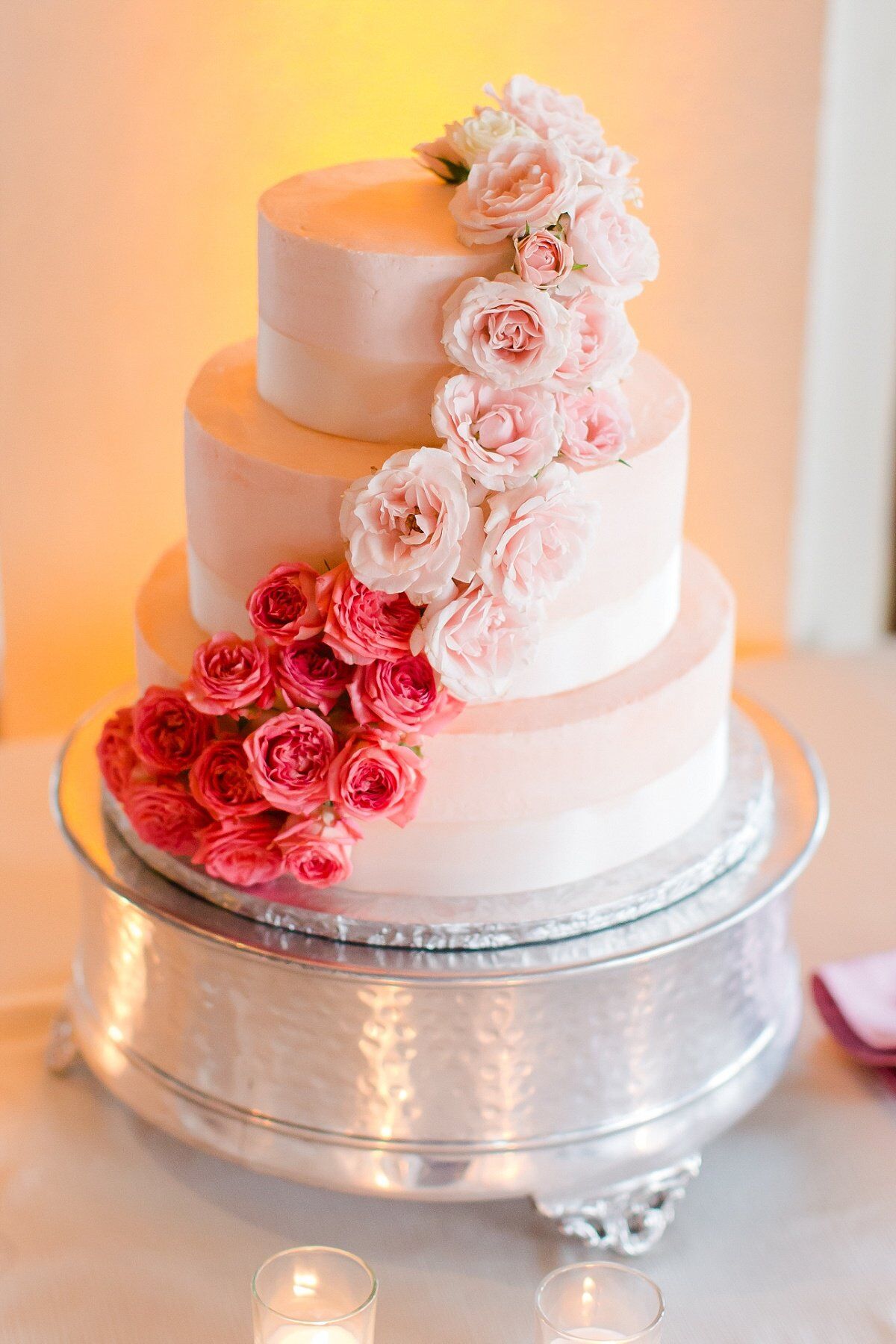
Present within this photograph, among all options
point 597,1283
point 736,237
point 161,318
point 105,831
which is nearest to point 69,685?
point 161,318

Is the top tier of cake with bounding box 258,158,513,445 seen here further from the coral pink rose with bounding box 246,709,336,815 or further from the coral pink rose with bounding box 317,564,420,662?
the coral pink rose with bounding box 246,709,336,815

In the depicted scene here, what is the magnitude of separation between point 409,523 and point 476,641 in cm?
12

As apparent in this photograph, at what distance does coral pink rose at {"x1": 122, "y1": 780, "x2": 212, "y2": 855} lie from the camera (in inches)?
53.7

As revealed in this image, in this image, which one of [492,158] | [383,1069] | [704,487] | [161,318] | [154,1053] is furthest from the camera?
[704,487]

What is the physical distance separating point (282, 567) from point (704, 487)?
1463 millimetres

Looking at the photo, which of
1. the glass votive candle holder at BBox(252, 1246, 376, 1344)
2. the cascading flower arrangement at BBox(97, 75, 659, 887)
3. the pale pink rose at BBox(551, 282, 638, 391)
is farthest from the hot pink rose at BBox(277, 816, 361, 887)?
the pale pink rose at BBox(551, 282, 638, 391)

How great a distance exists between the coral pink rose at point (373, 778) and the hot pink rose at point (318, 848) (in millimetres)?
32

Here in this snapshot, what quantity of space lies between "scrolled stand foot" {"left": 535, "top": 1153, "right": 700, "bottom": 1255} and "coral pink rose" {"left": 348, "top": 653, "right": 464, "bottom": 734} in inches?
20.4

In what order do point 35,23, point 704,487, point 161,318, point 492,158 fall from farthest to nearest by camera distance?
point 704,487 → point 161,318 → point 35,23 → point 492,158

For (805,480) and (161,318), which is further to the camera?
(805,480)

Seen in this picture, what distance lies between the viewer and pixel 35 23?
6.58ft

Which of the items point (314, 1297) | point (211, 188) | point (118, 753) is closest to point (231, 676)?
point (118, 753)

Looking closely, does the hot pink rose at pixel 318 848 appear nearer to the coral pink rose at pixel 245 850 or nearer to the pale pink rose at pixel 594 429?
the coral pink rose at pixel 245 850

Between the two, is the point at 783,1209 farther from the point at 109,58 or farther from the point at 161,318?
the point at 109,58
